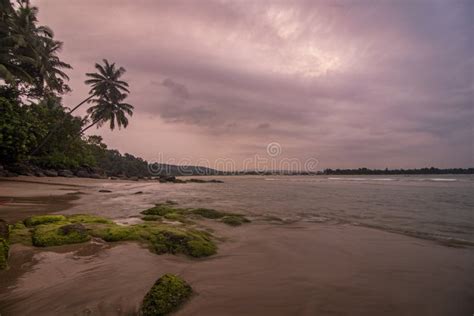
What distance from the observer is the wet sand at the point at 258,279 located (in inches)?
119

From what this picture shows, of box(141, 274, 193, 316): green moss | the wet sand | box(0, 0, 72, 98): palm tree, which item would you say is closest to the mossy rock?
the wet sand

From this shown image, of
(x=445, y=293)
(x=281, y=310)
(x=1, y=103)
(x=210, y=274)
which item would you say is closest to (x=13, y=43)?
(x=1, y=103)

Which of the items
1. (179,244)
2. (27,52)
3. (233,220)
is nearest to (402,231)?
(233,220)

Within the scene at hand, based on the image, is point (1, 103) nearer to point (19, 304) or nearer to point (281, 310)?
point (19, 304)

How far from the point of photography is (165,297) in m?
2.92

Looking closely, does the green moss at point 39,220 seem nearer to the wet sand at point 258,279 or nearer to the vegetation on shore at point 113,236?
the vegetation on shore at point 113,236

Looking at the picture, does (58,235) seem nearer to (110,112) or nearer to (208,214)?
(208,214)

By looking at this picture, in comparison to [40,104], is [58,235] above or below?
below

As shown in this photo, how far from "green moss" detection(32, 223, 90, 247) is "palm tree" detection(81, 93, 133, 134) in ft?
108

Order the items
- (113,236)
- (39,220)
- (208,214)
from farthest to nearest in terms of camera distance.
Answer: (208,214) < (39,220) < (113,236)

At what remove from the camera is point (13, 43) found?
19.5 meters

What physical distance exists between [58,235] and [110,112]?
33.6 meters

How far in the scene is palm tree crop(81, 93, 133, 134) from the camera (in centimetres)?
3441

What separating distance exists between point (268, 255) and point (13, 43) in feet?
82.8
